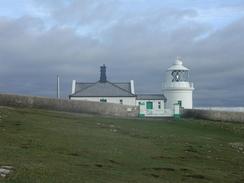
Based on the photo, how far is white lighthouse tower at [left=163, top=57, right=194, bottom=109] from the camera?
60781mm

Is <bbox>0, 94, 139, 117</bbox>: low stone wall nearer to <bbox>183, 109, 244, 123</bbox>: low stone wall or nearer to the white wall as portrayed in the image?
<bbox>183, 109, 244, 123</bbox>: low stone wall

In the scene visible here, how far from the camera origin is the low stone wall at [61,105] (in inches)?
1566

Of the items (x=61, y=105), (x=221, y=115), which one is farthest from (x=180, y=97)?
(x=61, y=105)

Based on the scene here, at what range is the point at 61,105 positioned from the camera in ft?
135

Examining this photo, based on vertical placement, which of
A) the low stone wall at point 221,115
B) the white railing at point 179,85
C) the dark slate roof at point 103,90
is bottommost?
the low stone wall at point 221,115

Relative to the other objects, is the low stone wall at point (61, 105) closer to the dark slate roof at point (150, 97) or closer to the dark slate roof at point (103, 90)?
the dark slate roof at point (103, 90)

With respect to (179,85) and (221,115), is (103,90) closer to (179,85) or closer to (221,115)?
(179,85)

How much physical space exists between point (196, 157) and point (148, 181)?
6485mm

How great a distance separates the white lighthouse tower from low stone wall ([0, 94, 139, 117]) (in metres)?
18.3

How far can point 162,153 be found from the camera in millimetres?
18594

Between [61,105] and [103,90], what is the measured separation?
63.2 ft

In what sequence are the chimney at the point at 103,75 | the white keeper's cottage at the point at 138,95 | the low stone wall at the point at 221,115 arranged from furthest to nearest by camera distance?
the chimney at the point at 103,75 → the white keeper's cottage at the point at 138,95 → the low stone wall at the point at 221,115

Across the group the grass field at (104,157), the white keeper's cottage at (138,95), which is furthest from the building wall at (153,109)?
the grass field at (104,157)

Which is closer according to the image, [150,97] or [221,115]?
[221,115]
